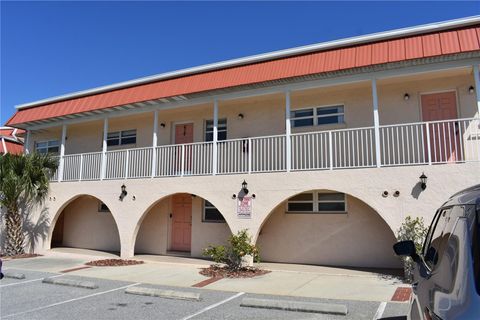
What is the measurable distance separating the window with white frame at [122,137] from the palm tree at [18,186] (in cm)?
262

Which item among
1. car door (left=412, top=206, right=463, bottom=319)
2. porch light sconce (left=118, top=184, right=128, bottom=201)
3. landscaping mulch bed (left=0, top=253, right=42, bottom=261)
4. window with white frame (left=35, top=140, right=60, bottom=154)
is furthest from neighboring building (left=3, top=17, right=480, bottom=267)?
car door (left=412, top=206, right=463, bottom=319)

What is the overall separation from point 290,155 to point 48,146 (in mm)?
13705

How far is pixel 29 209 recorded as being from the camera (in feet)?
53.7

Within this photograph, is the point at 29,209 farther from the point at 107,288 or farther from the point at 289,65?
the point at 289,65

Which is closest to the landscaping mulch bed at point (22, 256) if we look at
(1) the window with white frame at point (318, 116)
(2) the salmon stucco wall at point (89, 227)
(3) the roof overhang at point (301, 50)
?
(2) the salmon stucco wall at point (89, 227)

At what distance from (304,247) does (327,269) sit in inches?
49.3

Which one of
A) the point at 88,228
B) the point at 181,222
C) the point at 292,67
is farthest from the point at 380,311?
the point at 88,228

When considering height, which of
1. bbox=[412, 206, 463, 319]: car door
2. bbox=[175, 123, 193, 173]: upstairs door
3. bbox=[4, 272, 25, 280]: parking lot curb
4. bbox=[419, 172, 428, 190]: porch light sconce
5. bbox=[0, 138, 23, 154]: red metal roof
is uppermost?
bbox=[0, 138, 23, 154]: red metal roof

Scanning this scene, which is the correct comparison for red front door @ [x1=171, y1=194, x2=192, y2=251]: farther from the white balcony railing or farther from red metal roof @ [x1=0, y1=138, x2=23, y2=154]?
red metal roof @ [x1=0, y1=138, x2=23, y2=154]

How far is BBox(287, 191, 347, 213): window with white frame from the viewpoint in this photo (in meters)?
12.1

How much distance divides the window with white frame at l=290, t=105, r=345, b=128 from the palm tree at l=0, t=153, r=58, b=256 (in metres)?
10.3

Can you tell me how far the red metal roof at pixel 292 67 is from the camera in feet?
31.7

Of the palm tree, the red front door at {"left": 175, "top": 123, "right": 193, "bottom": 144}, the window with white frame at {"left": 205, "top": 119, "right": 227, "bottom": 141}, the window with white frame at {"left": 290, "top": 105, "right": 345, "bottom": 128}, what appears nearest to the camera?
the window with white frame at {"left": 290, "top": 105, "right": 345, "bottom": 128}

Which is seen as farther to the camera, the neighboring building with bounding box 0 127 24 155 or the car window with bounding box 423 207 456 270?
the neighboring building with bounding box 0 127 24 155
